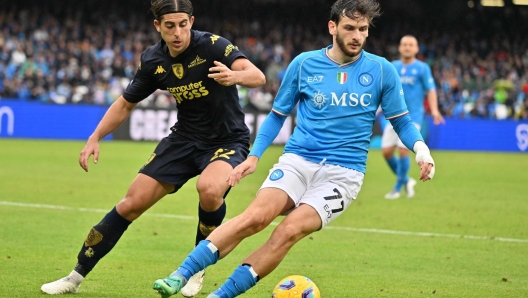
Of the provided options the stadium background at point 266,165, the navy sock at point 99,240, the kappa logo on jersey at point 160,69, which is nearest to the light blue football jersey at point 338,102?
the kappa logo on jersey at point 160,69

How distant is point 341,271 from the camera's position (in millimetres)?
7504

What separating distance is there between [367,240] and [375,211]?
2.64 m

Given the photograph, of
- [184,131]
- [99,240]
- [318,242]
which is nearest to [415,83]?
[318,242]

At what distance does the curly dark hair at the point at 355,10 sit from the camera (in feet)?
18.4

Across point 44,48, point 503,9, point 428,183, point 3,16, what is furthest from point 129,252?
point 503,9

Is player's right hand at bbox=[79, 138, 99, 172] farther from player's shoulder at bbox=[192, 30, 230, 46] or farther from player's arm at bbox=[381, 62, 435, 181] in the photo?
player's arm at bbox=[381, 62, 435, 181]

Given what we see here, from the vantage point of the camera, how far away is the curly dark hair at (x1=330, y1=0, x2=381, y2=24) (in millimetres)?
5613

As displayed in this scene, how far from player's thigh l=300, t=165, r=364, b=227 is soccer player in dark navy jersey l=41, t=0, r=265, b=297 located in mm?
887

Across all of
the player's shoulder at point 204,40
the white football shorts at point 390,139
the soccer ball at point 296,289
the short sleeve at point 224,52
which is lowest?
the white football shorts at point 390,139

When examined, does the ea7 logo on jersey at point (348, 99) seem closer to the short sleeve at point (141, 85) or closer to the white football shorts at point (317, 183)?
the white football shorts at point (317, 183)

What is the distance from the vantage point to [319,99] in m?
5.75

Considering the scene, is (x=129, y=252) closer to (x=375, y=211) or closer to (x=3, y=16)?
(x=375, y=211)

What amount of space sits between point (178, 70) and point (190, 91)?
19 cm

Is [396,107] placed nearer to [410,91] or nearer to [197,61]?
[197,61]
